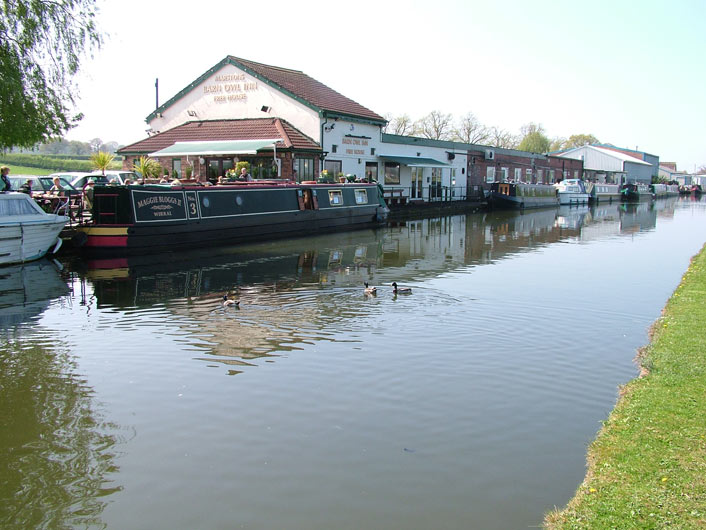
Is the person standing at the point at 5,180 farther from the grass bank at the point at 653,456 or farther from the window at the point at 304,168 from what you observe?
the grass bank at the point at 653,456

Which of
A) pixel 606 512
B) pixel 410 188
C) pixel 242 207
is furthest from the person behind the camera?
pixel 410 188

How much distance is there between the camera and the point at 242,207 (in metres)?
21.3

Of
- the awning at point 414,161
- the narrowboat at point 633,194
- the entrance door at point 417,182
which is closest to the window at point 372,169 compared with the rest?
the awning at point 414,161

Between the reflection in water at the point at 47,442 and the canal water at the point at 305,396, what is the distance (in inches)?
0.9

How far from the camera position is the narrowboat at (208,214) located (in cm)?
1777

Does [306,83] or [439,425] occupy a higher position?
[306,83]

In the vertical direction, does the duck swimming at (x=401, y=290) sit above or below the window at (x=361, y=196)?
below

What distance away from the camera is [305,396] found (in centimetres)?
675

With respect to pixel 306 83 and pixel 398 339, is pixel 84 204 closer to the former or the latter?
pixel 398 339

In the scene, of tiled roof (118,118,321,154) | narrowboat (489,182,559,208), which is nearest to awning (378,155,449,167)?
narrowboat (489,182,559,208)

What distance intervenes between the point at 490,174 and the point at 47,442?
44.9 meters

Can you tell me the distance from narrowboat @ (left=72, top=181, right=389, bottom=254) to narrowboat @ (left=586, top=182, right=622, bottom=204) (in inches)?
1438

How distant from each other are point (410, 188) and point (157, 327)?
29325mm

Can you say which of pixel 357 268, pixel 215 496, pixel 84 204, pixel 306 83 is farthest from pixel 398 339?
pixel 306 83
